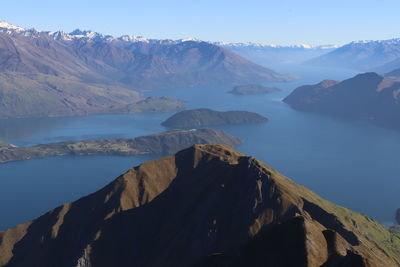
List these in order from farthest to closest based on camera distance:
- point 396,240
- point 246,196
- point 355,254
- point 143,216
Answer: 1. point 396,240
2. point 143,216
3. point 246,196
4. point 355,254

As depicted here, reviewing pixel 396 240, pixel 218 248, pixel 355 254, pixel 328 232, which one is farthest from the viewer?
pixel 396 240

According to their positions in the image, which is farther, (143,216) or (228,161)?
(228,161)

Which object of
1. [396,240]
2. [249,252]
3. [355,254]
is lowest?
[396,240]

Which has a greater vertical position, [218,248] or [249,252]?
[249,252]

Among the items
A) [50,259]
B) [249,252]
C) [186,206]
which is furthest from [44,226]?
Result: [249,252]

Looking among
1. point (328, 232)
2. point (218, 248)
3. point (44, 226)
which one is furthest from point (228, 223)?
point (44, 226)

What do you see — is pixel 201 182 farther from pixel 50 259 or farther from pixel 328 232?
pixel 328 232
